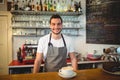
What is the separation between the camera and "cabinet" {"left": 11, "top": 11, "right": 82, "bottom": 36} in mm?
4731

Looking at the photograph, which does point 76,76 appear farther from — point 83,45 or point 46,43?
point 83,45

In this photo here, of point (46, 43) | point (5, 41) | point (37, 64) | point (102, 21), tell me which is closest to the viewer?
point (37, 64)

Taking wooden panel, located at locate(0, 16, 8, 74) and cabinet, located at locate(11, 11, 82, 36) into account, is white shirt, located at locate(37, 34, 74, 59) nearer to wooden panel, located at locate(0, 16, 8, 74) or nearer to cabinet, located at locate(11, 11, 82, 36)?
cabinet, located at locate(11, 11, 82, 36)

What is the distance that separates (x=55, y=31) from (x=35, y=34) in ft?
7.96

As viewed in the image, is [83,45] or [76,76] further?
[83,45]


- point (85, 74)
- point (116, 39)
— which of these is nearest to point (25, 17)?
point (116, 39)

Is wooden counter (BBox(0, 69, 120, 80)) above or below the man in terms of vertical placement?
below

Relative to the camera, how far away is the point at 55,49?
2705mm

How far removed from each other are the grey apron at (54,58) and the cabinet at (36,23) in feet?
7.08

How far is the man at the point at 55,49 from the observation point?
2.57 metres

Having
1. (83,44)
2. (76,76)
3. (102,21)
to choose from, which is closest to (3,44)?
(83,44)

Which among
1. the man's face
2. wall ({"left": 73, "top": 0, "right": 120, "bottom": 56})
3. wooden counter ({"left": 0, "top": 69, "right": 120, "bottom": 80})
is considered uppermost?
the man's face

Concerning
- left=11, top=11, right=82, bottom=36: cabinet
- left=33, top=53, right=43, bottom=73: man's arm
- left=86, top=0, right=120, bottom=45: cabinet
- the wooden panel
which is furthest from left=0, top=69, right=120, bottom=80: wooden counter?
the wooden panel

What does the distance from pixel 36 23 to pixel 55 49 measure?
2.25 metres
